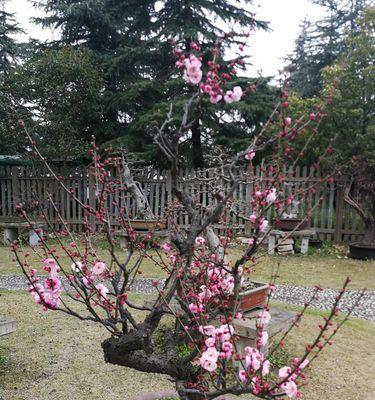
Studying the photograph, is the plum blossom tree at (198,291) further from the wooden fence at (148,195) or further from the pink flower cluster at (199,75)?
the wooden fence at (148,195)

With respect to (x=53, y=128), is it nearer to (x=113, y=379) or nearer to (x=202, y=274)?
(x=113, y=379)

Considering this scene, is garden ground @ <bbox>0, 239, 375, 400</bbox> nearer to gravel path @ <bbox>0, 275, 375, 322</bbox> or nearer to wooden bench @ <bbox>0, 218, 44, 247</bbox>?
gravel path @ <bbox>0, 275, 375, 322</bbox>

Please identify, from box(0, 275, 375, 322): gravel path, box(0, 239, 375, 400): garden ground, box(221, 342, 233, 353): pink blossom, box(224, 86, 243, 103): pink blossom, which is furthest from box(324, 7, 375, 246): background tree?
box(221, 342, 233, 353): pink blossom

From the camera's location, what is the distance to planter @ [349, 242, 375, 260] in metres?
6.86

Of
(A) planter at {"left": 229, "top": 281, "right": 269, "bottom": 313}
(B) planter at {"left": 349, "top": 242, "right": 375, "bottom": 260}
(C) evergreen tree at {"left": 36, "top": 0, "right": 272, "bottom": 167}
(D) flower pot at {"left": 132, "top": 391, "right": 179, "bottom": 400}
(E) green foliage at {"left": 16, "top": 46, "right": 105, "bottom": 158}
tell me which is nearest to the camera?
(D) flower pot at {"left": 132, "top": 391, "right": 179, "bottom": 400}

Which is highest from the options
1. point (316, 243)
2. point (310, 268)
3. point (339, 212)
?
point (339, 212)

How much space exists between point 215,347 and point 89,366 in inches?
76.2

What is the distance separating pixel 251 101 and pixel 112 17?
4.92 meters

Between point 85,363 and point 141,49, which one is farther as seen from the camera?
point 141,49

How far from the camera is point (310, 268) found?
6.35 meters

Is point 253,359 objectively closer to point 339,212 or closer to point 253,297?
point 253,297

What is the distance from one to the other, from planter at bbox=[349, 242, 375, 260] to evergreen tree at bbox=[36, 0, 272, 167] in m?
4.42

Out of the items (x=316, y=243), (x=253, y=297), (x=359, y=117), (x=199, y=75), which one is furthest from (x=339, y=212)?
(x=199, y=75)

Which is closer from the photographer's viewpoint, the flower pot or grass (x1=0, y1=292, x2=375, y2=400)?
the flower pot
